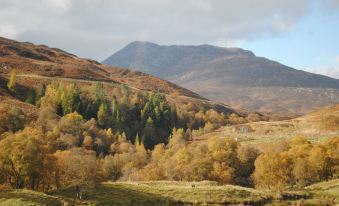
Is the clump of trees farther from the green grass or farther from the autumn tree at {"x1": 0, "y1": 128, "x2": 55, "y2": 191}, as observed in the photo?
the green grass

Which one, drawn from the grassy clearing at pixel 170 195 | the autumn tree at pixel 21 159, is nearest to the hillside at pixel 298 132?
the grassy clearing at pixel 170 195

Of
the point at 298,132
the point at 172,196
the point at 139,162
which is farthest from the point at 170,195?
the point at 298,132

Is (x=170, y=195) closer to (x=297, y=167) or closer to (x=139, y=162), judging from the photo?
(x=297, y=167)

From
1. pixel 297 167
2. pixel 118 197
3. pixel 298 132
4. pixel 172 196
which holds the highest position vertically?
pixel 298 132

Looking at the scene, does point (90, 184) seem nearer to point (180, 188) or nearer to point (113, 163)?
point (180, 188)

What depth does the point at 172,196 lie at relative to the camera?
61.7m

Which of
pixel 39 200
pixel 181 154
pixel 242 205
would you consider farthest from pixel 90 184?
pixel 181 154

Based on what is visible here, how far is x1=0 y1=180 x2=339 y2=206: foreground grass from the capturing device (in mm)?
53188

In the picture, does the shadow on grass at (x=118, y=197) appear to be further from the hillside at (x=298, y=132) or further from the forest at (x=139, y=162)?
the hillside at (x=298, y=132)

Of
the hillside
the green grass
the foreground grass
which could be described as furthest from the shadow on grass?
the hillside

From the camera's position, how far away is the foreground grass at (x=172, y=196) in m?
53.2

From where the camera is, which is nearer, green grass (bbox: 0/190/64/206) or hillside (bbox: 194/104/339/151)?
green grass (bbox: 0/190/64/206)

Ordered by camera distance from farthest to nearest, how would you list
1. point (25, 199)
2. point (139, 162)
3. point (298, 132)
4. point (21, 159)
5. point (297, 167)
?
1. point (298, 132)
2. point (139, 162)
3. point (297, 167)
4. point (21, 159)
5. point (25, 199)

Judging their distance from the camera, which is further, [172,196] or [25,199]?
A: [172,196]
